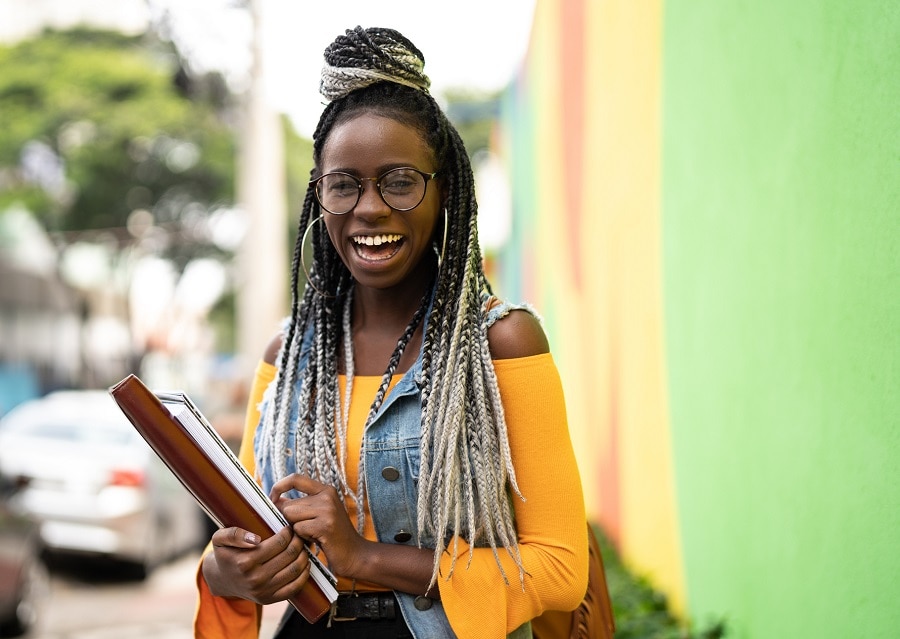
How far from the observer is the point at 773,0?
9.01 ft

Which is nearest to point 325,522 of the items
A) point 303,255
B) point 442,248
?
point 442,248

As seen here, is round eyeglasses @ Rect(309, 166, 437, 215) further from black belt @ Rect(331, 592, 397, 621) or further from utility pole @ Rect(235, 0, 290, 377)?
utility pole @ Rect(235, 0, 290, 377)

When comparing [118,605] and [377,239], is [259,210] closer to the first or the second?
[118,605]

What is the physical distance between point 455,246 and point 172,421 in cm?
62

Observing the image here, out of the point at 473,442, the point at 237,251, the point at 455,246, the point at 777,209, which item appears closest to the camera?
the point at 473,442

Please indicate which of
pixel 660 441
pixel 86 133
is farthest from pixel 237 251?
pixel 660 441

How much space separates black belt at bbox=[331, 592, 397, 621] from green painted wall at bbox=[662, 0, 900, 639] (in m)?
1.00

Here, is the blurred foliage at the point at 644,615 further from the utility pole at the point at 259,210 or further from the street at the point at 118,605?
the utility pole at the point at 259,210

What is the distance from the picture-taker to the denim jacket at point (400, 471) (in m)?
1.79

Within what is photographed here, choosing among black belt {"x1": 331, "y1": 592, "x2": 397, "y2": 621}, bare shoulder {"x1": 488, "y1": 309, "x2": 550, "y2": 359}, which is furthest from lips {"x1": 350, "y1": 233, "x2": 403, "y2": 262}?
black belt {"x1": 331, "y1": 592, "x2": 397, "y2": 621}

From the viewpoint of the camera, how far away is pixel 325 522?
1704 millimetres

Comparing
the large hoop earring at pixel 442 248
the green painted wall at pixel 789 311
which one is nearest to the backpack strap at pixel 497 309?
the large hoop earring at pixel 442 248

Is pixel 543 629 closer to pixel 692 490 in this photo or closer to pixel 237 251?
pixel 692 490

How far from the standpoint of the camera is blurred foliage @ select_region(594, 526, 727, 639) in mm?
3777
